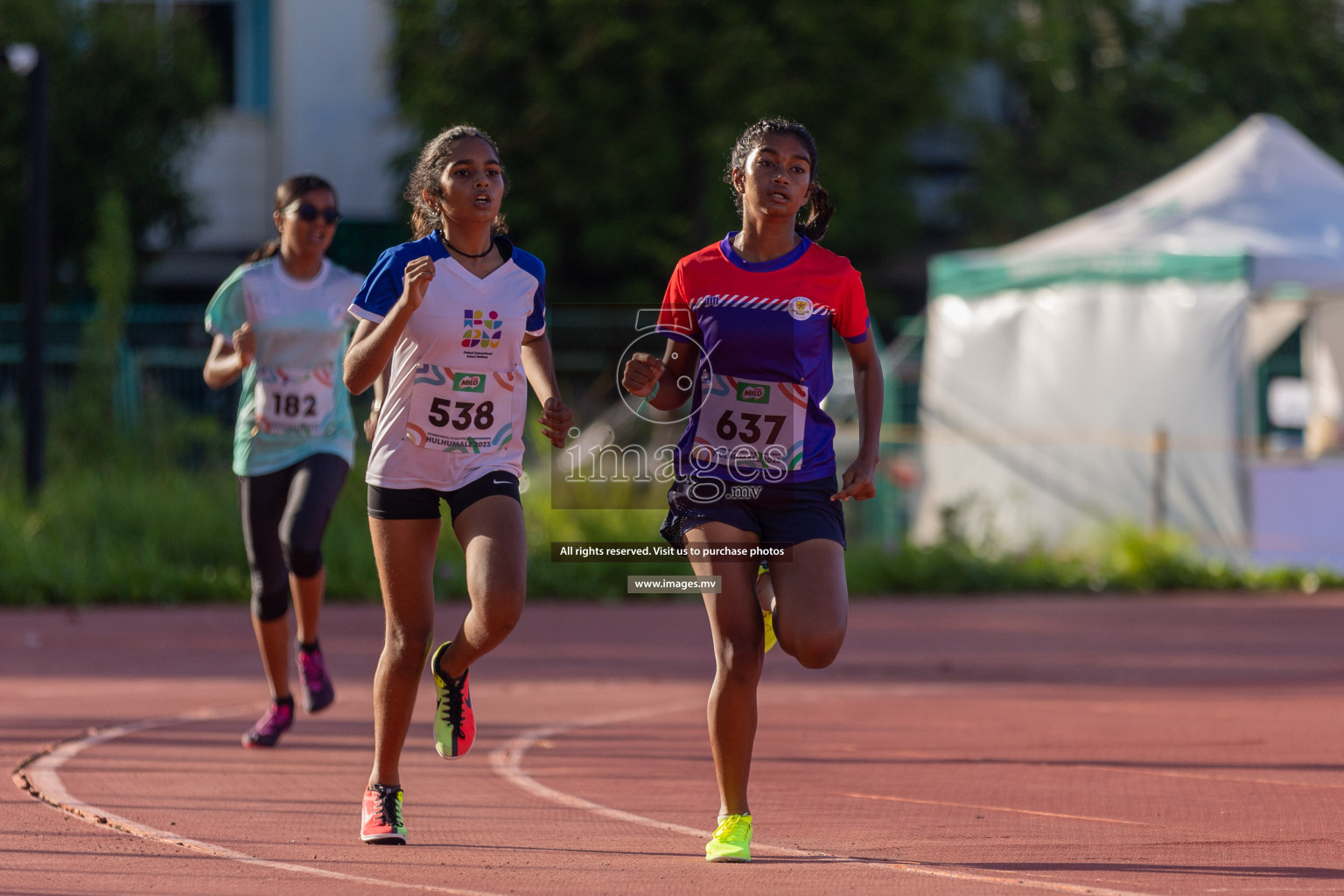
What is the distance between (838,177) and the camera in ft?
93.2

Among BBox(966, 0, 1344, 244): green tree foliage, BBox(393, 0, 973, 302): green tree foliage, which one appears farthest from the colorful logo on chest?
BBox(966, 0, 1344, 244): green tree foliage

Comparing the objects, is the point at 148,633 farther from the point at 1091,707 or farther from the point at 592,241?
the point at 592,241

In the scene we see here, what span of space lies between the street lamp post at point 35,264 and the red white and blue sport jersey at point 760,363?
10820mm

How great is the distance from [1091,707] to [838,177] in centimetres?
1964

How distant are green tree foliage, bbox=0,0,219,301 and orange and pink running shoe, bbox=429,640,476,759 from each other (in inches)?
824

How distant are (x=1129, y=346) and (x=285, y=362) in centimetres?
1149

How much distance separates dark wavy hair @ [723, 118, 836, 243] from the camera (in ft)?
18.4

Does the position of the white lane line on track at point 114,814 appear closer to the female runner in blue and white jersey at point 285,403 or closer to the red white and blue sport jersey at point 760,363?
the female runner in blue and white jersey at point 285,403

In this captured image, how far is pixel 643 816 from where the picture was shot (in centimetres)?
630

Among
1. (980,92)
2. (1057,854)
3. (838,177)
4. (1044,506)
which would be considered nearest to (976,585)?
(1044,506)

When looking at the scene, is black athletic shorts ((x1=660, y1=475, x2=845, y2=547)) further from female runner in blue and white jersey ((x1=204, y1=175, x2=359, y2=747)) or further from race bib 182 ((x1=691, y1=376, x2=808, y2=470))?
female runner in blue and white jersey ((x1=204, y1=175, x2=359, y2=747))

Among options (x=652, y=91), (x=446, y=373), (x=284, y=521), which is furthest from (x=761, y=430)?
(x=652, y=91)

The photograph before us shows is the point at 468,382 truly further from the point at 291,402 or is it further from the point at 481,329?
the point at 291,402

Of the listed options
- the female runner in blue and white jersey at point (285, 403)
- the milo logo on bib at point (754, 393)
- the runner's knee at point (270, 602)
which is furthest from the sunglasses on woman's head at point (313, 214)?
the milo logo on bib at point (754, 393)
